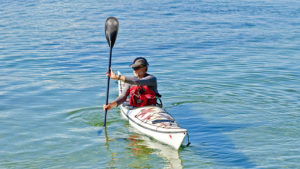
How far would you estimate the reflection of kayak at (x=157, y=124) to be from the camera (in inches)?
314

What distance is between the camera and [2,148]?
28.2 feet

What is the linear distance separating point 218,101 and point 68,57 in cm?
705

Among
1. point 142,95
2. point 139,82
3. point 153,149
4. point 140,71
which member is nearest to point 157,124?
point 153,149

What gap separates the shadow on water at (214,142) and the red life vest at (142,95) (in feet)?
3.52

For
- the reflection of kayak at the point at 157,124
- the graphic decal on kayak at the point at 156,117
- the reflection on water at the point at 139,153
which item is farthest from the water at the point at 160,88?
the graphic decal on kayak at the point at 156,117

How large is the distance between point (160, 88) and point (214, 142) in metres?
4.27

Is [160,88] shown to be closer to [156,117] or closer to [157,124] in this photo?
[156,117]

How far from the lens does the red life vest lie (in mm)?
9227

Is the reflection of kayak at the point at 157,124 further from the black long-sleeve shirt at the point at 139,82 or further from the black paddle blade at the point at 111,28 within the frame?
the black paddle blade at the point at 111,28

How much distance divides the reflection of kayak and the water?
224mm

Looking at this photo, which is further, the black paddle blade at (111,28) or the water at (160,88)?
the black paddle blade at (111,28)

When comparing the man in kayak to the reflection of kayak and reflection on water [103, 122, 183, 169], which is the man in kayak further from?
reflection on water [103, 122, 183, 169]

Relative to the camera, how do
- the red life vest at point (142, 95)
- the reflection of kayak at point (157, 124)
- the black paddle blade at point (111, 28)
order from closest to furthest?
1. the reflection of kayak at point (157, 124)
2. the red life vest at point (142, 95)
3. the black paddle blade at point (111, 28)

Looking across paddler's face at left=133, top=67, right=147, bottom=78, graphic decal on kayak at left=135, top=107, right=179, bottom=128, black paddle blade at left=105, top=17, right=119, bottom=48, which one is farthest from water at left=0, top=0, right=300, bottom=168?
black paddle blade at left=105, top=17, right=119, bottom=48
